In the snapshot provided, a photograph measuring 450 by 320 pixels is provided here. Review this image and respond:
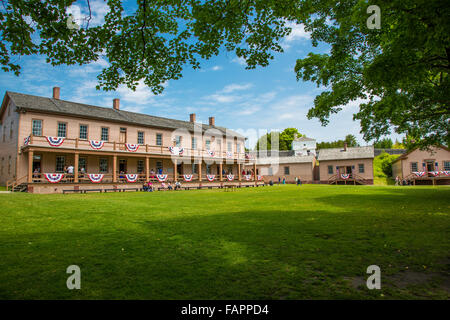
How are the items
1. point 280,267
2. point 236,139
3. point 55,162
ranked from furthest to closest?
1. point 236,139
2. point 55,162
3. point 280,267

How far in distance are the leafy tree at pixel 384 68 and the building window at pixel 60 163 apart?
72.5 ft

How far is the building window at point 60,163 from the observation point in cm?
2372

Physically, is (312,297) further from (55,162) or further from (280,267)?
(55,162)

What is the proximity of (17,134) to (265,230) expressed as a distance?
2484cm

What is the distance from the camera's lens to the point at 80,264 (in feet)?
12.7

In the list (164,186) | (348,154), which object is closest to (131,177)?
(164,186)

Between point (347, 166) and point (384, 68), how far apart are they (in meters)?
42.0

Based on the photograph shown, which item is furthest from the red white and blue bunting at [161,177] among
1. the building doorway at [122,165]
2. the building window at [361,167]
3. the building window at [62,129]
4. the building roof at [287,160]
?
the building window at [361,167]

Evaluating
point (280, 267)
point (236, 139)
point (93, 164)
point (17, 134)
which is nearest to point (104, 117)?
point (93, 164)

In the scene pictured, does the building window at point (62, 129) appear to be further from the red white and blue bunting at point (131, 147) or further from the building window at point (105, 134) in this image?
the red white and blue bunting at point (131, 147)

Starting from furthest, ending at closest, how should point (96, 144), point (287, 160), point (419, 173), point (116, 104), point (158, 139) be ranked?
point (287, 160) < point (419, 173) < point (158, 139) < point (116, 104) < point (96, 144)

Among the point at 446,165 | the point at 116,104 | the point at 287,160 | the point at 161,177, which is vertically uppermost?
the point at 116,104

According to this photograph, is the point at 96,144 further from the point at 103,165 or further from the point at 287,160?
the point at 287,160

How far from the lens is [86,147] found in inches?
953
